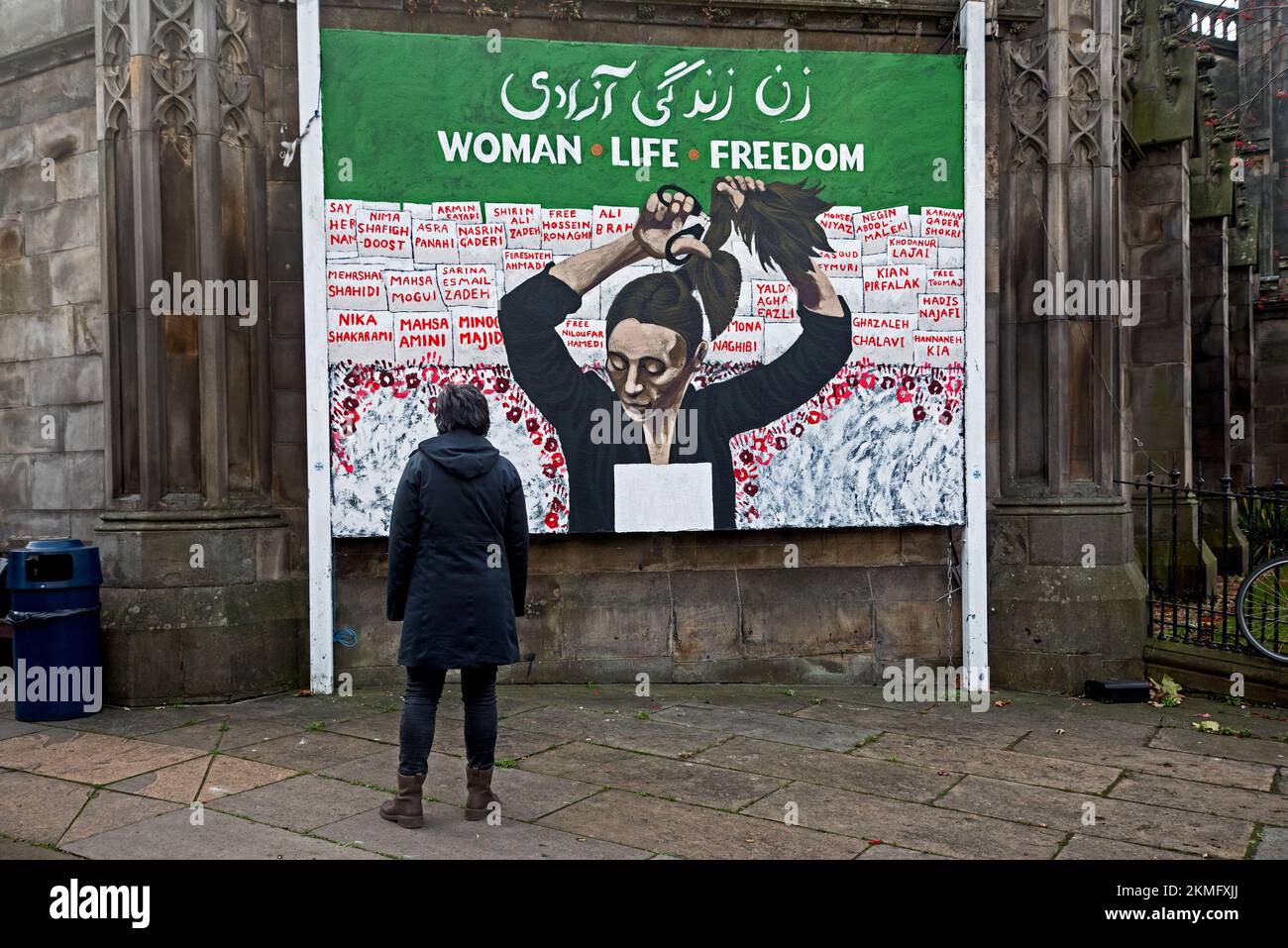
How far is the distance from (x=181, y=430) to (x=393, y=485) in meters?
1.51

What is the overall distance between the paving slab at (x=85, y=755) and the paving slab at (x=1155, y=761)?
195 inches

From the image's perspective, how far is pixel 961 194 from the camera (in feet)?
26.7

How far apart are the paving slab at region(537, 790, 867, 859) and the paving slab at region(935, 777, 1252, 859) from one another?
3.08ft

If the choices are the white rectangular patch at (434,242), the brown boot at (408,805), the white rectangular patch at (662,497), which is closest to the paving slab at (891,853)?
the brown boot at (408,805)

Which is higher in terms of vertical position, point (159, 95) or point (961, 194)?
point (159, 95)

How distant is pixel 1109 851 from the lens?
457 centimetres

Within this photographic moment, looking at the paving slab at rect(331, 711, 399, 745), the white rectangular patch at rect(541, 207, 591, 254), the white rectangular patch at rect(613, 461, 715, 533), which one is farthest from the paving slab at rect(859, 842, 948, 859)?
the white rectangular patch at rect(541, 207, 591, 254)

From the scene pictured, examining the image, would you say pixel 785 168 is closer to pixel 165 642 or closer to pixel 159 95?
pixel 159 95

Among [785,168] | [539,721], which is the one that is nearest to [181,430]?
[539,721]

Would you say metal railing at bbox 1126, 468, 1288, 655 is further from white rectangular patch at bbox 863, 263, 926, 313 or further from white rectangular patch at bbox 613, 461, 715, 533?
white rectangular patch at bbox 613, 461, 715, 533

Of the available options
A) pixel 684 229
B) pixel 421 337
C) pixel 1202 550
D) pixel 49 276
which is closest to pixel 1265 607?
pixel 1202 550

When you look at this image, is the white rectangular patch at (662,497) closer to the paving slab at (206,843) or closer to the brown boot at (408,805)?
the brown boot at (408,805)

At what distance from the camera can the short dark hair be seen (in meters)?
4.81
